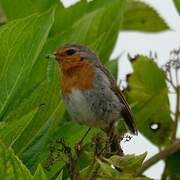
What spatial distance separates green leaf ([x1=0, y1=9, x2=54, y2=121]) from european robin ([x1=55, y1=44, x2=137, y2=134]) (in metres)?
0.57

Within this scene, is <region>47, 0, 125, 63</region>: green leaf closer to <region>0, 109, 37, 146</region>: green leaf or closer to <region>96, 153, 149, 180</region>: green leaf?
<region>0, 109, 37, 146</region>: green leaf

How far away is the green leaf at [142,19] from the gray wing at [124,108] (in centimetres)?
28

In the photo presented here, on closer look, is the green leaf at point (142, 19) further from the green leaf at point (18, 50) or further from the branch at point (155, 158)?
the branch at point (155, 158)

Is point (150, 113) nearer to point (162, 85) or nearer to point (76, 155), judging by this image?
point (162, 85)

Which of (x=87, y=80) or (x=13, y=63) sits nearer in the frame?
(x=13, y=63)

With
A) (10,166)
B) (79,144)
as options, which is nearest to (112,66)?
(79,144)

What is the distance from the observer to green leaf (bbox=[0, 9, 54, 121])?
3447mm

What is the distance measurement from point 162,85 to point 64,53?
35.3 inches

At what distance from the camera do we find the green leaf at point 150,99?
384 cm

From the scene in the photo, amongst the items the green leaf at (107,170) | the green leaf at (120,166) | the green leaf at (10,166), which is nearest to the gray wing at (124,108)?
the green leaf at (120,166)

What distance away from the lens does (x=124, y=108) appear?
432cm

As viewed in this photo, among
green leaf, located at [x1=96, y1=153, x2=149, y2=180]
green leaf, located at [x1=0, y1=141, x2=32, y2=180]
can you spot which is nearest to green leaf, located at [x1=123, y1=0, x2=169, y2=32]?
green leaf, located at [x1=96, y1=153, x2=149, y2=180]

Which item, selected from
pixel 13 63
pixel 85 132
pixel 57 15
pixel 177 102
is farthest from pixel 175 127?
pixel 57 15

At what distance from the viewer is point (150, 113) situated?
3871 millimetres
